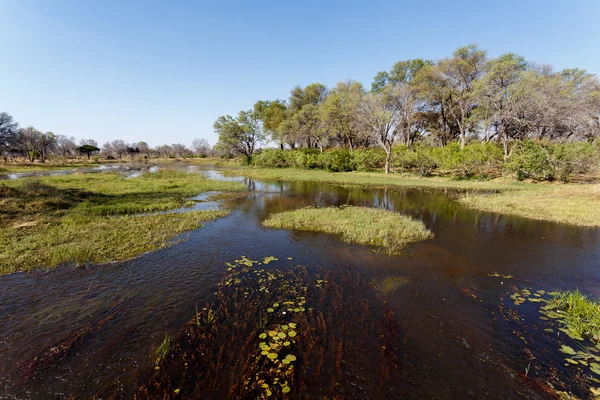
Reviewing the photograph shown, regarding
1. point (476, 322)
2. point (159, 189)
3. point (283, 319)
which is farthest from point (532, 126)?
point (159, 189)

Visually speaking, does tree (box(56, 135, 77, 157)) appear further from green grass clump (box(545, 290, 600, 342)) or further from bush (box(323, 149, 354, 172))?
green grass clump (box(545, 290, 600, 342))

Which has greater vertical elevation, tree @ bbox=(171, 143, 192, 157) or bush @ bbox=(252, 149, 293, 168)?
tree @ bbox=(171, 143, 192, 157)

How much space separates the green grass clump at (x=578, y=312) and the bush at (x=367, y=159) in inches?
1698

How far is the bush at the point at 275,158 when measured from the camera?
64.5 meters

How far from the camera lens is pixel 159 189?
28.8 meters

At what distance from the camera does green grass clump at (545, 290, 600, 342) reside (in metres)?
6.60

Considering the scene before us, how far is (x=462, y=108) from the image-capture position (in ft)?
151

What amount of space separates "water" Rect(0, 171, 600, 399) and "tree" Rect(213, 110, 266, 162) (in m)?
60.7

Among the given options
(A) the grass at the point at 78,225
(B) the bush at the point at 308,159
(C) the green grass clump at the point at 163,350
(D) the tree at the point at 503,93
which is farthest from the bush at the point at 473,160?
(C) the green grass clump at the point at 163,350

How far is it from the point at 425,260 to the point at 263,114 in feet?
250

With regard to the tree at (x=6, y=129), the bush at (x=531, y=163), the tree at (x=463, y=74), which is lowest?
the bush at (x=531, y=163)

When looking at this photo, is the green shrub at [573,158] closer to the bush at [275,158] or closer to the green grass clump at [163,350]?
the green grass clump at [163,350]

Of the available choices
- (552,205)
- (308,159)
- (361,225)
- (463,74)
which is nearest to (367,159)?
(308,159)

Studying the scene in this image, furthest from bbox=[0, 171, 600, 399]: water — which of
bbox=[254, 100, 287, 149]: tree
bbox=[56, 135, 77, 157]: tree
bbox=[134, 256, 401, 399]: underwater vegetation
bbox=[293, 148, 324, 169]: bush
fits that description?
bbox=[56, 135, 77, 157]: tree
